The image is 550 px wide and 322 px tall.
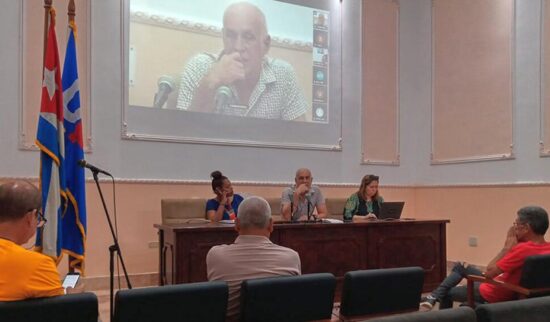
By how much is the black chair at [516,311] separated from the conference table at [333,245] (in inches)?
91.2

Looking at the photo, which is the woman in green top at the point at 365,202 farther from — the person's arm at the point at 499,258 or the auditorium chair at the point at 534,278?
the auditorium chair at the point at 534,278

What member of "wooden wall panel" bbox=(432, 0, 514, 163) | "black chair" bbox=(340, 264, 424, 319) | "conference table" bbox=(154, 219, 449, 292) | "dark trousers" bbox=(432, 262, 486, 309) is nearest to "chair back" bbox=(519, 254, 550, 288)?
"dark trousers" bbox=(432, 262, 486, 309)

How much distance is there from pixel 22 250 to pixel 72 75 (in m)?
2.09

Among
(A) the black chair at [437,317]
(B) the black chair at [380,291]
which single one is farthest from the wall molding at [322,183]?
(A) the black chair at [437,317]

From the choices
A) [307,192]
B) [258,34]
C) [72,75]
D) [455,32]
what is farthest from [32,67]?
[455,32]

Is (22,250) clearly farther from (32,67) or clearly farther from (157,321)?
(32,67)

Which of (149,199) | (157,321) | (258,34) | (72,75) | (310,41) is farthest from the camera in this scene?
(310,41)

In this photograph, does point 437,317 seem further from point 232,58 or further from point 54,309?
point 232,58

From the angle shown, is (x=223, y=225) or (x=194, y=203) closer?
(x=223, y=225)

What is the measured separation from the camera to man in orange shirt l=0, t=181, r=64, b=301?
1.59 m

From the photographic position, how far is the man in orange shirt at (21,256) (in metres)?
1.59

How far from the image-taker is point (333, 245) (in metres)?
4.12

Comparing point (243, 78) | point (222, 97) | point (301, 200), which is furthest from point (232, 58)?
point (301, 200)

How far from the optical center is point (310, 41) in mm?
6309
